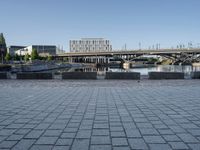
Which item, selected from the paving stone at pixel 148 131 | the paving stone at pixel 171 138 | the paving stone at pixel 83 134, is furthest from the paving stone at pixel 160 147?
the paving stone at pixel 83 134

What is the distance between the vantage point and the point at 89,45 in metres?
138

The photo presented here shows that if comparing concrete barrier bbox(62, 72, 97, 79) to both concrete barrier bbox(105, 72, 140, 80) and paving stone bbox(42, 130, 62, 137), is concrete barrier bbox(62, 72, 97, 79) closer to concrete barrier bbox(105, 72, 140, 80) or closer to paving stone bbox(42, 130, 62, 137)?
concrete barrier bbox(105, 72, 140, 80)

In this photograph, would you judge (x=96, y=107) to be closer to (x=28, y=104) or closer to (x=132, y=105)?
(x=132, y=105)

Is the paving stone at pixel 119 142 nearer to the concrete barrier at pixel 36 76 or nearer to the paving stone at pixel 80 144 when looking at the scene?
the paving stone at pixel 80 144

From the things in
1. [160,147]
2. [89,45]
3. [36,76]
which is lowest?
[160,147]

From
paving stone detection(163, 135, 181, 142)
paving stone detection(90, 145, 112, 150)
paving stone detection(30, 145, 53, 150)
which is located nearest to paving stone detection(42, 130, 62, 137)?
paving stone detection(30, 145, 53, 150)

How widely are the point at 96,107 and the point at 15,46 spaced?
15009cm

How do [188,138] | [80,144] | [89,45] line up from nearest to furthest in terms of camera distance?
[80,144]
[188,138]
[89,45]

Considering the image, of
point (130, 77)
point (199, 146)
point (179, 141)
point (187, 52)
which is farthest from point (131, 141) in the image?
point (187, 52)

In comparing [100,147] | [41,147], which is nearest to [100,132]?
[100,147]

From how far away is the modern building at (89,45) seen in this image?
445 ft

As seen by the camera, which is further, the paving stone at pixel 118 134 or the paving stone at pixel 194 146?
the paving stone at pixel 118 134

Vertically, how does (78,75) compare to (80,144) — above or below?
above

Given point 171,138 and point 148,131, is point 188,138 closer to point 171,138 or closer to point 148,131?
point 171,138
